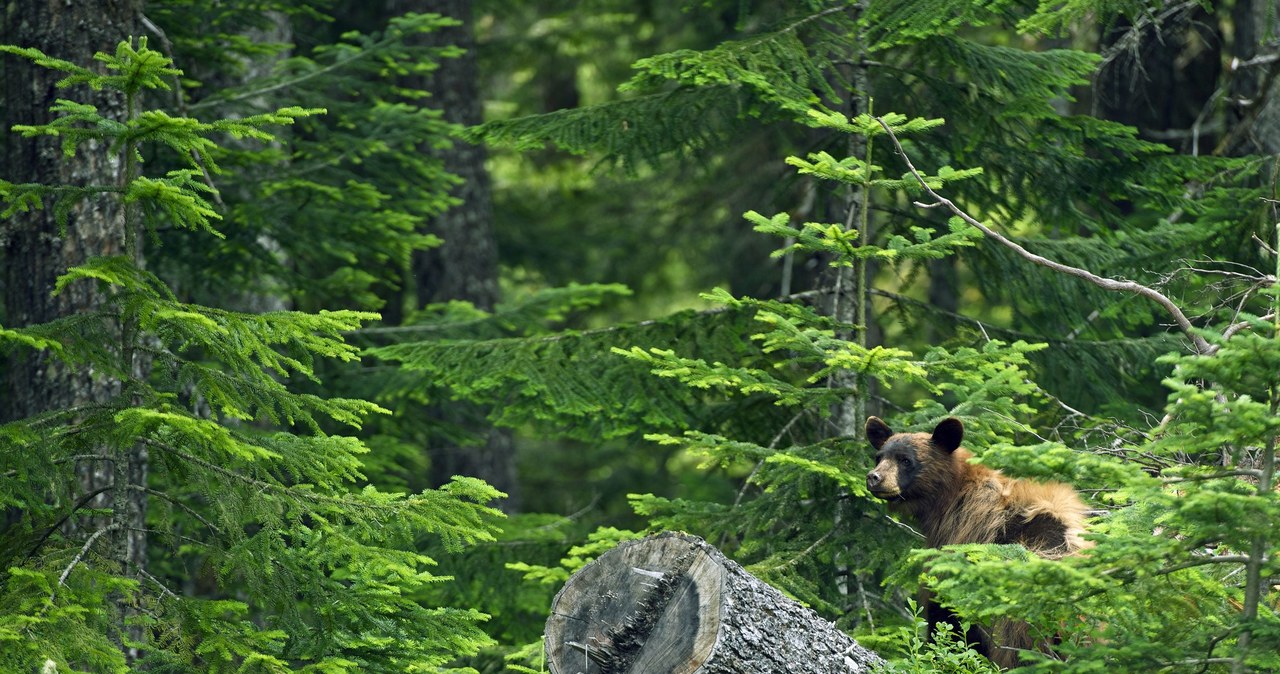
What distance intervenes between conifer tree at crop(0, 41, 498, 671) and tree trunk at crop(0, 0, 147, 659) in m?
0.93

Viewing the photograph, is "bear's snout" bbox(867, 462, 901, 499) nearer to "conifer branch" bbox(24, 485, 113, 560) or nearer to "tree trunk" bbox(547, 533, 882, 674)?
"tree trunk" bbox(547, 533, 882, 674)

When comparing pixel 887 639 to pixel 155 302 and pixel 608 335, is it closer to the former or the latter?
pixel 608 335

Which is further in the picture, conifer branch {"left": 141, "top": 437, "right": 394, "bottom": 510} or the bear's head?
the bear's head

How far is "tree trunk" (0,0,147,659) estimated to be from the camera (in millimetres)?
7660

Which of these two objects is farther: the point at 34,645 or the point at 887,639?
the point at 887,639

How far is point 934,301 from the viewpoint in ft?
58.6

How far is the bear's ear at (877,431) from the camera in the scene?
Answer: 7246 millimetres

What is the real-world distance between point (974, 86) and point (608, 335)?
3.16 meters

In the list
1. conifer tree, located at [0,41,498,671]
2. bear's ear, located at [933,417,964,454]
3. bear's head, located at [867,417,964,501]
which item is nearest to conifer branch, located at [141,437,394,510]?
conifer tree, located at [0,41,498,671]

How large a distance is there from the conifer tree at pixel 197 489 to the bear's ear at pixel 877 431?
2167 millimetres

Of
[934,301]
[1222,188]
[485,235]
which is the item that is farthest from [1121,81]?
[485,235]

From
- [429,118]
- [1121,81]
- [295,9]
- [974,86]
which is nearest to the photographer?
[974,86]

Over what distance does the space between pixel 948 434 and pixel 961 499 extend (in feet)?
1.35

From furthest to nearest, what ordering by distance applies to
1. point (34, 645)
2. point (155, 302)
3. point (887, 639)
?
point (887, 639) → point (155, 302) → point (34, 645)
